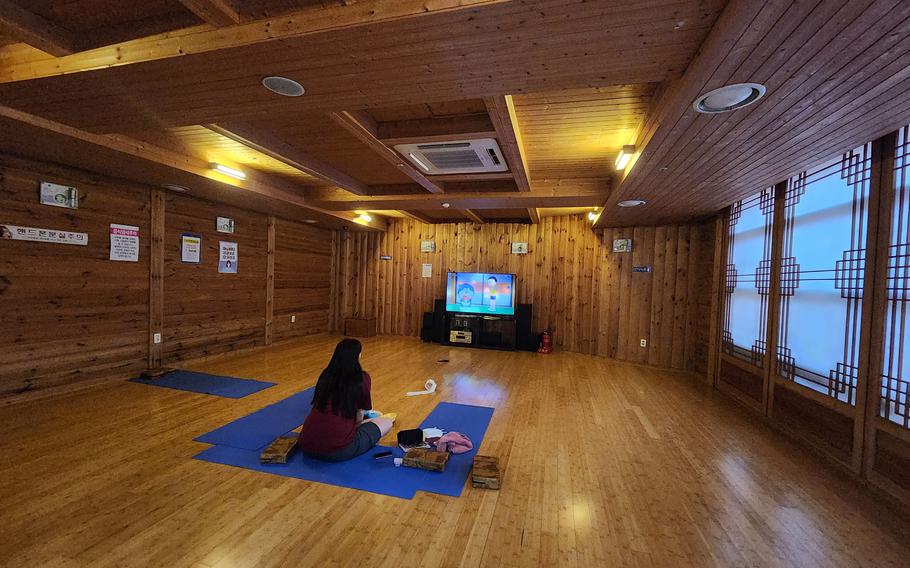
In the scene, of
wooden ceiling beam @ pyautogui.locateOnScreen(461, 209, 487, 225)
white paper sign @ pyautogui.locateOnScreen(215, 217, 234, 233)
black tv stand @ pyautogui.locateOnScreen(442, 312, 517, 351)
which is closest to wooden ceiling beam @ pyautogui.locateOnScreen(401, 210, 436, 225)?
wooden ceiling beam @ pyautogui.locateOnScreen(461, 209, 487, 225)

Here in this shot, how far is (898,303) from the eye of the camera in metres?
2.46

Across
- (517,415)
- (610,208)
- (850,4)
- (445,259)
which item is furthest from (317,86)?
(445,259)

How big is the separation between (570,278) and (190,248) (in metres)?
6.54

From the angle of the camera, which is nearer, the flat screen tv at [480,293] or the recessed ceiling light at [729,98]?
the recessed ceiling light at [729,98]

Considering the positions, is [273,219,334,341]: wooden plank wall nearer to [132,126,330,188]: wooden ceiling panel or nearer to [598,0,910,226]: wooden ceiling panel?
[132,126,330,188]: wooden ceiling panel

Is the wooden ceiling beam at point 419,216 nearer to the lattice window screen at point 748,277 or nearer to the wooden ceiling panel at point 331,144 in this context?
the wooden ceiling panel at point 331,144

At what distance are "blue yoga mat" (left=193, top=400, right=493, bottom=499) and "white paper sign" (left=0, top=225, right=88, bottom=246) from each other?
123 inches

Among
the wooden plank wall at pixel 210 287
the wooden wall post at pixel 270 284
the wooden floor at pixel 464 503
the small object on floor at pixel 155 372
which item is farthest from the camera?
the wooden wall post at pixel 270 284

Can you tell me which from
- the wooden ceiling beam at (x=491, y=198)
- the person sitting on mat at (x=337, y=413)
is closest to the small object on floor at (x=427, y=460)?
the person sitting on mat at (x=337, y=413)

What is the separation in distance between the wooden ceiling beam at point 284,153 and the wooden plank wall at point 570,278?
335 centimetres

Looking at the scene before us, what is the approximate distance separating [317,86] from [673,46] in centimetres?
191

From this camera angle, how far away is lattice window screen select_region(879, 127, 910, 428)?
7.86 feet

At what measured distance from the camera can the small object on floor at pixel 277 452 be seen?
8.43ft

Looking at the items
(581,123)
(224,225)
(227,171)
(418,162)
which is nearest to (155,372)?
(224,225)
